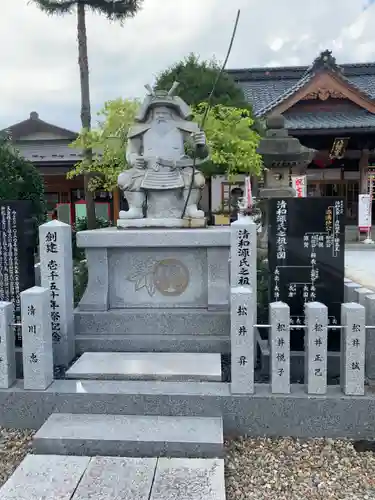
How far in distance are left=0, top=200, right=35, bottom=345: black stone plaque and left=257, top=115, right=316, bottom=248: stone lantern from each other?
5.02 m

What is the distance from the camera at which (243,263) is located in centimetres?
411

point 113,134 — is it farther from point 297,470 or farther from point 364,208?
point 297,470

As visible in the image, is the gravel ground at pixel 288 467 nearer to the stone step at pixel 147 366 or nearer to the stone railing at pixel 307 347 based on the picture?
the stone railing at pixel 307 347

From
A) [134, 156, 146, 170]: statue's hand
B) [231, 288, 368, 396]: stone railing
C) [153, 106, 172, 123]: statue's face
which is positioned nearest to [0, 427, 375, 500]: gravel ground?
[231, 288, 368, 396]: stone railing

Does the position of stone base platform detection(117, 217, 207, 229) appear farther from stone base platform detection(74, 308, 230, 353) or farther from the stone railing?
the stone railing

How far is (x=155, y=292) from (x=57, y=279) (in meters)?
1.03

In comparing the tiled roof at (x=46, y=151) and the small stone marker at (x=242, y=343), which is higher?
A: the tiled roof at (x=46, y=151)

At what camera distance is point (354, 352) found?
11.1ft

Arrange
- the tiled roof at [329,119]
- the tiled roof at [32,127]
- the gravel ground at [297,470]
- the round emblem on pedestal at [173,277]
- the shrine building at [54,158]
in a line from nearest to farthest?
the gravel ground at [297,470], the round emblem on pedestal at [173,277], the tiled roof at [329,119], the shrine building at [54,158], the tiled roof at [32,127]

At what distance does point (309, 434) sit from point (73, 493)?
1.80 meters

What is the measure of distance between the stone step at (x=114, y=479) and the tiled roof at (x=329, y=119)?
1349 cm

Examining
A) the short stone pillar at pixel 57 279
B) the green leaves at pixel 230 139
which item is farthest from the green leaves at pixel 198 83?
the short stone pillar at pixel 57 279

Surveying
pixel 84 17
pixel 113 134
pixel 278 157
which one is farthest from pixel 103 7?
pixel 278 157

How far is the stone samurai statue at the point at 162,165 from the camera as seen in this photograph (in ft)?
17.0
